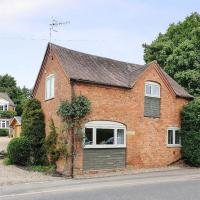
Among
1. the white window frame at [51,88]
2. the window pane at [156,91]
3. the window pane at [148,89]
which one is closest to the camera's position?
the white window frame at [51,88]

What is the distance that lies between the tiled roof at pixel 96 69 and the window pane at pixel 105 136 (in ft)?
9.17

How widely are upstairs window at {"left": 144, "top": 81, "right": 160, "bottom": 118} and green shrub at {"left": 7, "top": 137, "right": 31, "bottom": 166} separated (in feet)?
26.1

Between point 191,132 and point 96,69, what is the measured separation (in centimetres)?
795

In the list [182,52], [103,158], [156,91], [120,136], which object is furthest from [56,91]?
[182,52]

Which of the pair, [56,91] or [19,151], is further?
[19,151]

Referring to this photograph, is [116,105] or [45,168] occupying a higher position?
[116,105]

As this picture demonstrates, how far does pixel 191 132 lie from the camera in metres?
26.2

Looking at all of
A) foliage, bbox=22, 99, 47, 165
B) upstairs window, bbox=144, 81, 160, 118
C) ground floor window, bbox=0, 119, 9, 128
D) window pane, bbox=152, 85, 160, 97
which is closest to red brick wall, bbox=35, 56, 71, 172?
foliage, bbox=22, 99, 47, 165

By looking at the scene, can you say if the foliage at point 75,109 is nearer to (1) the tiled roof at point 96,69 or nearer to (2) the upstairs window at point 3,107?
(1) the tiled roof at point 96,69

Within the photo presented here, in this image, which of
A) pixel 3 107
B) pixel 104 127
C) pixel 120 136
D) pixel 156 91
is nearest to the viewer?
pixel 104 127

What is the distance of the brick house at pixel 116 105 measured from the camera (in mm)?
22047

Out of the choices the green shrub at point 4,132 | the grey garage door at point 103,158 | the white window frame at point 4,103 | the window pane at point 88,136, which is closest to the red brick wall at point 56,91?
the grey garage door at point 103,158

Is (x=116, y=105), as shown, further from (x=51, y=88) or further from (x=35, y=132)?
(x=35, y=132)

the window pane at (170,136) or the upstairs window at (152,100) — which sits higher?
the upstairs window at (152,100)
